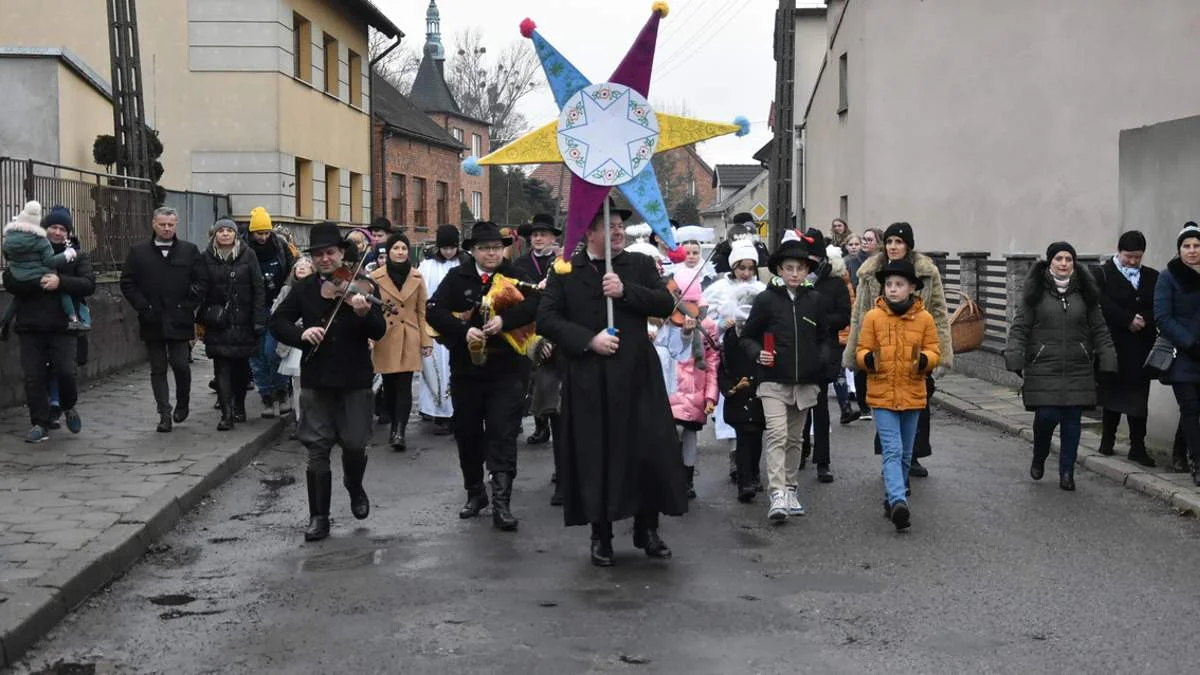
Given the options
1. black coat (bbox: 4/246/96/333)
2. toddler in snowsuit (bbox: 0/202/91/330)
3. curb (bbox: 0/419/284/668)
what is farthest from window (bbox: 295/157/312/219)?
curb (bbox: 0/419/284/668)

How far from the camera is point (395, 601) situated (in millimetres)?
6762

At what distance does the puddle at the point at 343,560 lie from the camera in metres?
7.59

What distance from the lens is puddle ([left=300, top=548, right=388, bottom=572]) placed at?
7.59 meters

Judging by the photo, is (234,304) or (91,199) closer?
(234,304)

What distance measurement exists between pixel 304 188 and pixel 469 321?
2134cm

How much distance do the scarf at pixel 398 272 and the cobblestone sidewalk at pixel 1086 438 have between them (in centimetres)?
528

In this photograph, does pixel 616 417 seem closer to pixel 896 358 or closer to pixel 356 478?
pixel 356 478

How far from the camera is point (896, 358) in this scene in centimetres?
876

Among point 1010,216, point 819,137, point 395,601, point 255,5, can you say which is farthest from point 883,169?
point 395,601

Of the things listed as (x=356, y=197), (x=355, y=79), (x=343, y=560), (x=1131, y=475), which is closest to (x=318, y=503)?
(x=343, y=560)

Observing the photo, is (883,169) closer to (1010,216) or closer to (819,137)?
(1010,216)

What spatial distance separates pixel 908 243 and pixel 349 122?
2448 centimetres

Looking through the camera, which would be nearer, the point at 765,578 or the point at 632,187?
the point at 765,578

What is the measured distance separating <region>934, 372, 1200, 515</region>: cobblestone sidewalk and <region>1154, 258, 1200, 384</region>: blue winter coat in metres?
0.72
